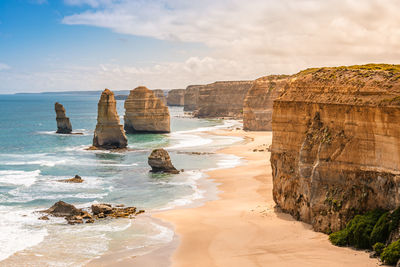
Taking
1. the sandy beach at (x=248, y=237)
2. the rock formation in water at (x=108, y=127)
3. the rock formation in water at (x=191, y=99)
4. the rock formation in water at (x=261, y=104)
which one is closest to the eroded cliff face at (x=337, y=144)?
the sandy beach at (x=248, y=237)

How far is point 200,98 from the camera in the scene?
15375cm

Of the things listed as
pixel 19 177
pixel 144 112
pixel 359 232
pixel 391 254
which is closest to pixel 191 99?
pixel 144 112

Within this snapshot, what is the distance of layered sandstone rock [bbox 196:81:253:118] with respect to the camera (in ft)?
473

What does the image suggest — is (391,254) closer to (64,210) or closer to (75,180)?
(64,210)

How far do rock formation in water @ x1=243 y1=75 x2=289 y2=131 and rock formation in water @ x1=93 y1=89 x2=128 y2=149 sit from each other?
34.2m

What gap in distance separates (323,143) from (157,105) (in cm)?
6955

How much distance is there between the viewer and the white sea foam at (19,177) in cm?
4325

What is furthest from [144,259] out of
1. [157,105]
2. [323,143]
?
[157,105]

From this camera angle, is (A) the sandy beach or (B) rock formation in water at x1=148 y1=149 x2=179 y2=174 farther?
(B) rock formation in water at x1=148 y1=149 x2=179 y2=174

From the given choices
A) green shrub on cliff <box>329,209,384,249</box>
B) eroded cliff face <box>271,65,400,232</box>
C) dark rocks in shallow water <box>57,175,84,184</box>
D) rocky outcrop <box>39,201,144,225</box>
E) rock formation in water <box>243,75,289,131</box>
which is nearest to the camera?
green shrub on cliff <box>329,209,384,249</box>

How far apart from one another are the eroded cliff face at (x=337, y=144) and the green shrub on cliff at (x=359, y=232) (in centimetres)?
Result: 55

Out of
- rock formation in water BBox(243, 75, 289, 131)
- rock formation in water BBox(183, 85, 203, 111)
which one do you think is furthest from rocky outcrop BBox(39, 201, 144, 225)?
rock formation in water BBox(183, 85, 203, 111)

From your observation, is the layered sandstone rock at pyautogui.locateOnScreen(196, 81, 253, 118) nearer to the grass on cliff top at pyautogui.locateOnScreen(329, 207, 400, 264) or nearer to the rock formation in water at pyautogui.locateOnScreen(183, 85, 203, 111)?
the rock formation in water at pyautogui.locateOnScreen(183, 85, 203, 111)

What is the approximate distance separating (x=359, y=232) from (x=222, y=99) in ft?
423
